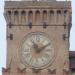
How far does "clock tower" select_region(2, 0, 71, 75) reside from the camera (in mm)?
59562

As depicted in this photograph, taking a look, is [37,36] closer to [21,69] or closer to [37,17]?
[37,17]

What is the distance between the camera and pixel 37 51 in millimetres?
59500

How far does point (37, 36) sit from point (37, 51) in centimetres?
148

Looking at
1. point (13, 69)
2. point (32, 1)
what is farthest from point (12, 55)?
point (32, 1)

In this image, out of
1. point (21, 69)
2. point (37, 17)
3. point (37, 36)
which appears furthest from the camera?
point (37, 17)

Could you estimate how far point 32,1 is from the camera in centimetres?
6075

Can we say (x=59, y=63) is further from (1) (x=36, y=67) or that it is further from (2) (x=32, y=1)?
(2) (x=32, y=1)

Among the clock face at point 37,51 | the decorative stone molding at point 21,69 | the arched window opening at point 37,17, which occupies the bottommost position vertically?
the decorative stone molding at point 21,69

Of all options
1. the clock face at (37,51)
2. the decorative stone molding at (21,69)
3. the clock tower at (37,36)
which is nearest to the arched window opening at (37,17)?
the clock tower at (37,36)

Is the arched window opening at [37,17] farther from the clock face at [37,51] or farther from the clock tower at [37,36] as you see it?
the clock face at [37,51]

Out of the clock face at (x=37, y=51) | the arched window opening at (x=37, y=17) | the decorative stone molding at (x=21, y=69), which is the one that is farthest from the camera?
the arched window opening at (x=37, y=17)

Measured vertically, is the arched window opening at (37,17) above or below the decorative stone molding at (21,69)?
above

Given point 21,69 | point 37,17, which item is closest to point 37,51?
point 21,69

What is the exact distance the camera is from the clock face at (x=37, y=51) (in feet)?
195
